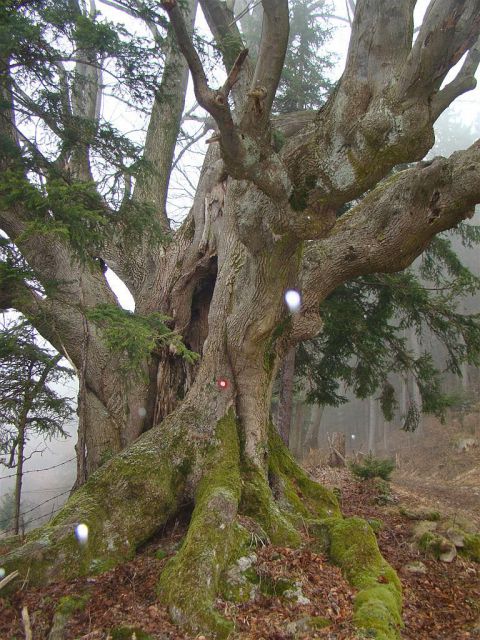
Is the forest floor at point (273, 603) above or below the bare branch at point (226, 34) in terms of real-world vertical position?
below

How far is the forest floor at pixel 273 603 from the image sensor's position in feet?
11.1

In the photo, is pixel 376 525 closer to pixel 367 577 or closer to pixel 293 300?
pixel 367 577

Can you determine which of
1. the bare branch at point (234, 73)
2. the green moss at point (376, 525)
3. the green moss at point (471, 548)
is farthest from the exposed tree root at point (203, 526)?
the bare branch at point (234, 73)

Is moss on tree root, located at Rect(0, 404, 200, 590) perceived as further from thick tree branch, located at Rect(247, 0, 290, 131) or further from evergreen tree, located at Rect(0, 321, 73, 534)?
thick tree branch, located at Rect(247, 0, 290, 131)

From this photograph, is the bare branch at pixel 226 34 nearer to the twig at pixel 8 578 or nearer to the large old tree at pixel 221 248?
the large old tree at pixel 221 248

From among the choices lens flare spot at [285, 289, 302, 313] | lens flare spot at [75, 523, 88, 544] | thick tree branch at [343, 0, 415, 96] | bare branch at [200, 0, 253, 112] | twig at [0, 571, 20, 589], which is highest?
bare branch at [200, 0, 253, 112]

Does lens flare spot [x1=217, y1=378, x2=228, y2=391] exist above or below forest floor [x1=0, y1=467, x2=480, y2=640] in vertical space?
above

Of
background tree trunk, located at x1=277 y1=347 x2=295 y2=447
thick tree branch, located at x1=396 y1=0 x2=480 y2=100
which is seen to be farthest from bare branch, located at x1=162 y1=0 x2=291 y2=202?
background tree trunk, located at x1=277 y1=347 x2=295 y2=447

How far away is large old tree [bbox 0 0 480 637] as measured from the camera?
3994 mm

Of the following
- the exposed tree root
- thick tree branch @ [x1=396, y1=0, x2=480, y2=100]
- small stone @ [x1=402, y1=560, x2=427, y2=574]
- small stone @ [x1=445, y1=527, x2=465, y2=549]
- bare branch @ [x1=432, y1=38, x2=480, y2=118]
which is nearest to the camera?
the exposed tree root

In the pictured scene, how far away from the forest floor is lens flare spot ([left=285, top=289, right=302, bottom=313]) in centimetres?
272

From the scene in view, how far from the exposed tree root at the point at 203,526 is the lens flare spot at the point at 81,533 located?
0.13 ft

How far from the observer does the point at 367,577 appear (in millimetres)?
4105

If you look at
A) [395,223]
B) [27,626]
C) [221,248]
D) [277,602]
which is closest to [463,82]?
[395,223]
